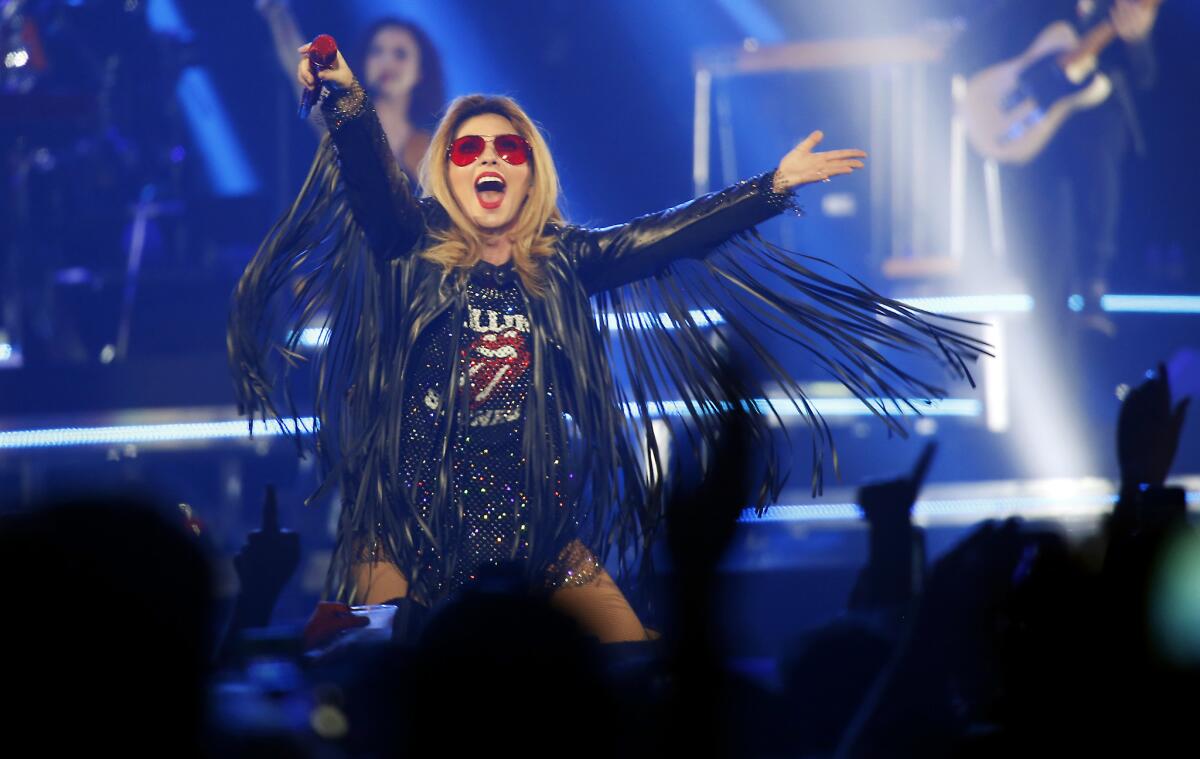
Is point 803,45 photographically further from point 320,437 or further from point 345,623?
point 345,623

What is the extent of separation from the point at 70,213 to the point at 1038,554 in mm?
6675

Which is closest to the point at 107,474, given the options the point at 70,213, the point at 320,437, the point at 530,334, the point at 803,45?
the point at 70,213

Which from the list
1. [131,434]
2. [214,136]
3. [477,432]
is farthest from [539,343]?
[214,136]

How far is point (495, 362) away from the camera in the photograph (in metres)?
3.45

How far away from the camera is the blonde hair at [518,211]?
3.52 m

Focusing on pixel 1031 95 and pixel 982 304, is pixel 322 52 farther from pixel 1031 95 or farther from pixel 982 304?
pixel 1031 95

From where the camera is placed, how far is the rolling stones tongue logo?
3422mm

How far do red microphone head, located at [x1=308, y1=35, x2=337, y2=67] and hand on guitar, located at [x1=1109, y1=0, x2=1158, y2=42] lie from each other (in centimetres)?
535

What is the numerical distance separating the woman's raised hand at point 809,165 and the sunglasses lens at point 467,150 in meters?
0.82

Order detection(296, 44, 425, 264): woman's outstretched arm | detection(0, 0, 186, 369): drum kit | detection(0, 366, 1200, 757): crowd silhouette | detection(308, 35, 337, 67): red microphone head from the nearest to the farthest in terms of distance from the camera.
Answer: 1. detection(0, 366, 1200, 757): crowd silhouette
2. detection(308, 35, 337, 67): red microphone head
3. detection(296, 44, 425, 264): woman's outstretched arm
4. detection(0, 0, 186, 369): drum kit

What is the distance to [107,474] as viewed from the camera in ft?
19.4

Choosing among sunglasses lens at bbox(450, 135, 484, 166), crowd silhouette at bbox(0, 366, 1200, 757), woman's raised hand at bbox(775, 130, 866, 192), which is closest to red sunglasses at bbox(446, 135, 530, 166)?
sunglasses lens at bbox(450, 135, 484, 166)

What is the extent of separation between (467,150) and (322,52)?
58 centimetres

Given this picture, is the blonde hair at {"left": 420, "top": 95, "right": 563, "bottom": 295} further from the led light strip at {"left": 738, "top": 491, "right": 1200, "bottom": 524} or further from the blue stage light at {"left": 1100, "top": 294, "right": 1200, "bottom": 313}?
the blue stage light at {"left": 1100, "top": 294, "right": 1200, "bottom": 313}
